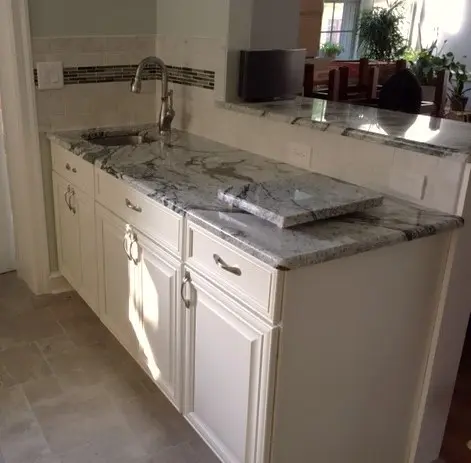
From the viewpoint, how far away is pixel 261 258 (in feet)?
4.69

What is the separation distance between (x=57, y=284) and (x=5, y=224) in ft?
1.53

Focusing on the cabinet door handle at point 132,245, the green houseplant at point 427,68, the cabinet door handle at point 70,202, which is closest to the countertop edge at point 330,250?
the cabinet door handle at point 132,245

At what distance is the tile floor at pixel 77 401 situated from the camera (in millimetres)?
1984

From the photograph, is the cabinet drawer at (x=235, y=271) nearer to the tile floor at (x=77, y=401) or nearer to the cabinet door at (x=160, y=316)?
the cabinet door at (x=160, y=316)

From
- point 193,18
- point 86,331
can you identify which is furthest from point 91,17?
point 86,331

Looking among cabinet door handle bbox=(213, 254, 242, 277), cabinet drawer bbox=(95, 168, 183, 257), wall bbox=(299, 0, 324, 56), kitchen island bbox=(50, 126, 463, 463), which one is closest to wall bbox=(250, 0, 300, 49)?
kitchen island bbox=(50, 126, 463, 463)

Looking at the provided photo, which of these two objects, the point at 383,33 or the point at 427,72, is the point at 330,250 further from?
the point at 383,33

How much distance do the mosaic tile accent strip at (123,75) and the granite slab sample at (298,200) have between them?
1.00 metres

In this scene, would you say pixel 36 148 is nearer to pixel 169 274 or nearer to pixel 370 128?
pixel 169 274

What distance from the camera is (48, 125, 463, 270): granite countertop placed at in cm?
147

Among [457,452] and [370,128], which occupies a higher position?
[370,128]

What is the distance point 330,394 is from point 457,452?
73cm

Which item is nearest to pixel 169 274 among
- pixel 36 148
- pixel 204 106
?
pixel 204 106

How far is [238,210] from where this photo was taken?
1723 millimetres
